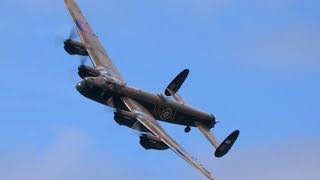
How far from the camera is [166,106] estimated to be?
10169 centimetres

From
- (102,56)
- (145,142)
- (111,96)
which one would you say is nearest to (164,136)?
(145,142)

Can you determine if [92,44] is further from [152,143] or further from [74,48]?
[152,143]

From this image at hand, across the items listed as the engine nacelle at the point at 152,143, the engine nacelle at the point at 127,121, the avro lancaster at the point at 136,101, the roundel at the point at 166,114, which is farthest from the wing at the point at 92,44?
the engine nacelle at the point at 152,143

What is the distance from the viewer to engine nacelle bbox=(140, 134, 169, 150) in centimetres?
9106

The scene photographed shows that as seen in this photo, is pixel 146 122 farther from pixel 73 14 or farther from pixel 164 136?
pixel 73 14

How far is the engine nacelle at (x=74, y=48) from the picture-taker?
103812 millimetres

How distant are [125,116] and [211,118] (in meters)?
14.5

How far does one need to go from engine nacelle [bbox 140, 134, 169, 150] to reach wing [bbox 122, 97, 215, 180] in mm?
514

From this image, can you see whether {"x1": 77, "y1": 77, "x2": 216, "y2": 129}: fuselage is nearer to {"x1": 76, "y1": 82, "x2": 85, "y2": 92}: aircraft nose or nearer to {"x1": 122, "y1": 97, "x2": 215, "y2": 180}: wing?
{"x1": 76, "y1": 82, "x2": 85, "y2": 92}: aircraft nose

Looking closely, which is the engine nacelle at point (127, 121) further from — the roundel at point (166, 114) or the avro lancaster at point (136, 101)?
the roundel at point (166, 114)

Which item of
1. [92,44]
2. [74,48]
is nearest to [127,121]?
[74,48]

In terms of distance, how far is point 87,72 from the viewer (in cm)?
9994

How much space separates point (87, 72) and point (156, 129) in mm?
11729

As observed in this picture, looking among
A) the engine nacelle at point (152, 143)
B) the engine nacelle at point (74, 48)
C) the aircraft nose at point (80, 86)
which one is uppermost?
the engine nacelle at point (74, 48)
